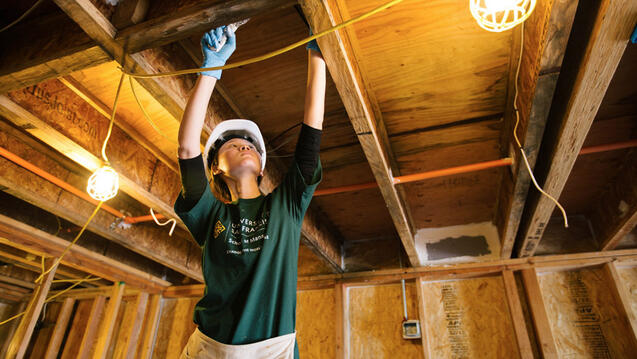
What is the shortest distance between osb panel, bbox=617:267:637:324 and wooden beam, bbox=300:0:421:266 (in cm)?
181

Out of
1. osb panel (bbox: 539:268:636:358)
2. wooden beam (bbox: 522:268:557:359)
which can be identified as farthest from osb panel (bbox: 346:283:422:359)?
osb panel (bbox: 539:268:636:358)

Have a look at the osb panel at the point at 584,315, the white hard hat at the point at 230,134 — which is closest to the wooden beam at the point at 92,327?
the white hard hat at the point at 230,134

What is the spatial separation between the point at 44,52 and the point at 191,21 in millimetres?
648

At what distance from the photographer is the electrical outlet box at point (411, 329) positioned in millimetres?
2963

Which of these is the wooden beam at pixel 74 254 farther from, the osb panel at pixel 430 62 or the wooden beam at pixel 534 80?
the wooden beam at pixel 534 80

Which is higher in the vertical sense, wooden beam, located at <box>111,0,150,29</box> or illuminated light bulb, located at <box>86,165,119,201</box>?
wooden beam, located at <box>111,0,150,29</box>

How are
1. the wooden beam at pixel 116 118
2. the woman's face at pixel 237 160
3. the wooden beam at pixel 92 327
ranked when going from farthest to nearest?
the wooden beam at pixel 92 327 → the wooden beam at pixel 116 118 → the woman's face at pixel 237 160

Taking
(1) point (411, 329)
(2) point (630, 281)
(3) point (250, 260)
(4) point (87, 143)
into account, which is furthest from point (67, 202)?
(2) point (630, 281)

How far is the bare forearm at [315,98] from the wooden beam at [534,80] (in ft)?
2.44

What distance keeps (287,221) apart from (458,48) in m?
1.20

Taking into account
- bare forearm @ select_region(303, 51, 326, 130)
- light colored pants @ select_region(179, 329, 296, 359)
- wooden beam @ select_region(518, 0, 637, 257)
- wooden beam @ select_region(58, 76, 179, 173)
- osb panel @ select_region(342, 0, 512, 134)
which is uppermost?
osb panel @ select_region(342, 0, 512, 134)

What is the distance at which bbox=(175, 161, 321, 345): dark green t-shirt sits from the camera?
95 cm

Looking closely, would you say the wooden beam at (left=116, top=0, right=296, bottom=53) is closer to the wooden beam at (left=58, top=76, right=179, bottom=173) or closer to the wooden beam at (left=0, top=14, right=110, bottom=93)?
the wooden beam at (left=0, top=14, right=110, bottom=93)

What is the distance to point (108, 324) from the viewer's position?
3.37 m
